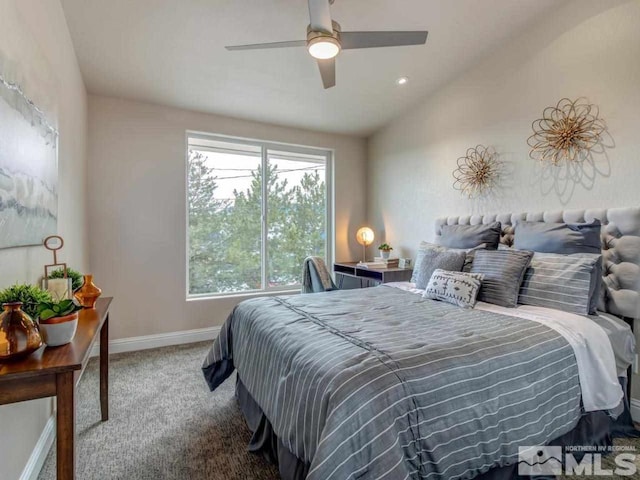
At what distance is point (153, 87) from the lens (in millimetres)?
3232

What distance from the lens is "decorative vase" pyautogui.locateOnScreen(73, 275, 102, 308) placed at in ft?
6.26

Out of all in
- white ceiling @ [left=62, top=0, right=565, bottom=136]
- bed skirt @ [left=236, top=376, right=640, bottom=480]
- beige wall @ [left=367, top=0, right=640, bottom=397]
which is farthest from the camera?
white ceiling @ [left=62, top=0, right=565, bottom=136]

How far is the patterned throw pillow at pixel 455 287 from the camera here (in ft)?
7.66

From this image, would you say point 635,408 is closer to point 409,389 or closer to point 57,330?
point 409,389

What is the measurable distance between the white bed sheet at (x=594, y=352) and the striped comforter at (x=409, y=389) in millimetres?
84

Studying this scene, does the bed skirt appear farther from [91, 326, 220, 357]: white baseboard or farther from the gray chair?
[91, 326, 220, 357]: white baseboard

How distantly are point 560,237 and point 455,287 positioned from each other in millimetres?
799

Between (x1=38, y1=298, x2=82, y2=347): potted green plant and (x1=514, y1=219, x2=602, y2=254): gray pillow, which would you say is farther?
(x1=514, y1=219, x2=602, y2=254): gray pillow

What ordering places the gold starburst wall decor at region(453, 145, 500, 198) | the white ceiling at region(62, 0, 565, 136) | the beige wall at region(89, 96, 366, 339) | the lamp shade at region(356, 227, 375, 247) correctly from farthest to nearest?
1. the lamp shade at region(356, 227, 375, 247)
2. the beige wall at region(89, 96, 366, 339)
3. the gold starburst wall decor at region(453, 145, 500, 198)
4. the white ceiling at region(62, 0, 565, 136)

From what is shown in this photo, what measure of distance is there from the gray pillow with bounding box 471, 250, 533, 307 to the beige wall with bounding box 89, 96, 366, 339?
2.83m

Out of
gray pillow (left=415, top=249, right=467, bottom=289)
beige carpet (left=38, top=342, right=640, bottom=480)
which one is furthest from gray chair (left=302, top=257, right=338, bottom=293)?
beige carpet (left=38, top=342, right=640, bottom=480)

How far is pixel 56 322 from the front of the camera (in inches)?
47.9

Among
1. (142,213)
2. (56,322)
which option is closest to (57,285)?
(56,322)

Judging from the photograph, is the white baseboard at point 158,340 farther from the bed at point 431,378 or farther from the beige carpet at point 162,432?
the bed at point 431,378
